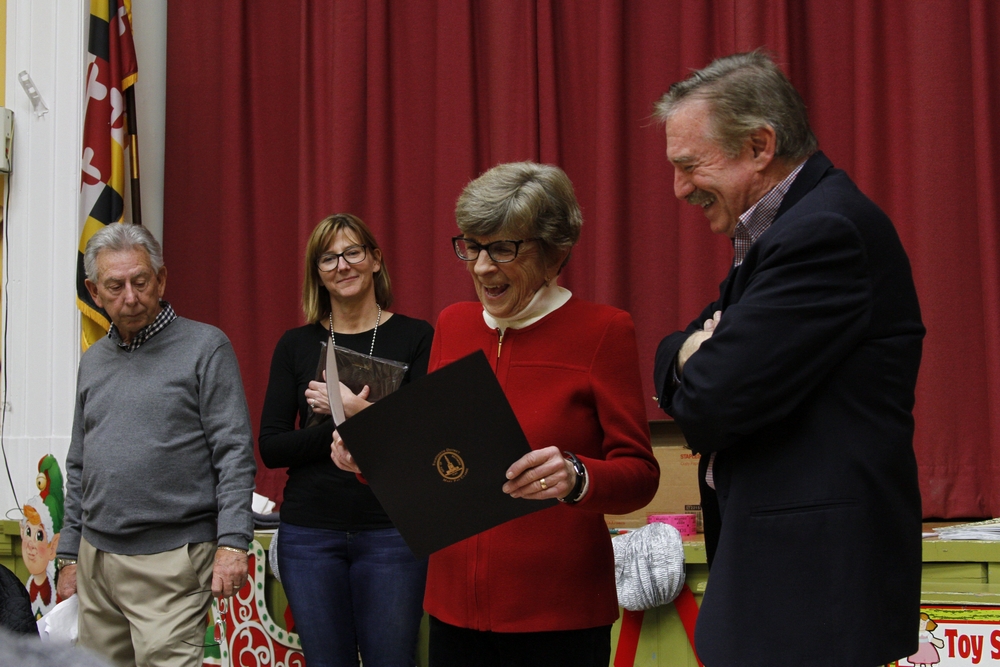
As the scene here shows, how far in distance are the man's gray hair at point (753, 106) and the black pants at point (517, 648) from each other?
0.80m

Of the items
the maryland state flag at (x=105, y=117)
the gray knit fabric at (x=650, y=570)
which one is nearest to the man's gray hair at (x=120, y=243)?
the maryland state flag at (x=105, y=117)

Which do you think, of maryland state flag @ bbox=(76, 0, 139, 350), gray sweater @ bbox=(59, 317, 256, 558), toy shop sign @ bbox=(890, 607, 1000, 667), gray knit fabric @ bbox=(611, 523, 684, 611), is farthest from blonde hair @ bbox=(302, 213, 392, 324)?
toy shop sign @ bbox=(890, 607, 1000, 667)

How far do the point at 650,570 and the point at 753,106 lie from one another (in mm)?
1647

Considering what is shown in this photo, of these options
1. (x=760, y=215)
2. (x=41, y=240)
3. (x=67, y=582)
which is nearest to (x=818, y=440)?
(x=760, y=215)

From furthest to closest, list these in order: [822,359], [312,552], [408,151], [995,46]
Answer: [408,151], [995,46], [312,552], [822,359]

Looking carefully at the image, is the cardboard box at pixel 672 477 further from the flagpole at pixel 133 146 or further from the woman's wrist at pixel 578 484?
the flagpole at pixel 133 146

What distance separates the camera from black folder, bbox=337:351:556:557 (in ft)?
4.44

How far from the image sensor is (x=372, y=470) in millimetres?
1428

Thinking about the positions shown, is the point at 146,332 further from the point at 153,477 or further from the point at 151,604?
the point at 151,604

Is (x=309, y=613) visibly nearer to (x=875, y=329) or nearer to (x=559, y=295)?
(x=559, y=295)

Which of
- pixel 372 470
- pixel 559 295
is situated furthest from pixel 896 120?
pixel 372 470

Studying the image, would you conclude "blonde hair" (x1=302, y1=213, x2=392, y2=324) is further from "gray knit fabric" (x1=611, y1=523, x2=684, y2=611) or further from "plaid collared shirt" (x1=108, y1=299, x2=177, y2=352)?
"gray knit fabric" (x1=611, y1=523, x2=684, y2=611)

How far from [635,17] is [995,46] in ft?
4.00

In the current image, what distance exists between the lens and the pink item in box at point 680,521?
9.62ft
